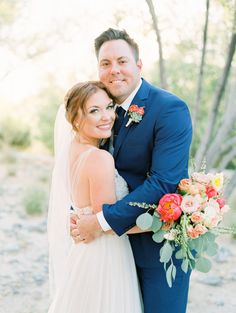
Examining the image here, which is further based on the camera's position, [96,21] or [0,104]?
[0,104]

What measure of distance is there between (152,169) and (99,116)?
41 centimetres

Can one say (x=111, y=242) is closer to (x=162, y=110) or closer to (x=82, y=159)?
(x=82, y=159)

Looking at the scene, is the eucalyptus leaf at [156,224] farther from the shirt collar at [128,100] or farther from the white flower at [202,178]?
the shirt collar at [128,100]

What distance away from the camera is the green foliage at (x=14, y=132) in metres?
16.5

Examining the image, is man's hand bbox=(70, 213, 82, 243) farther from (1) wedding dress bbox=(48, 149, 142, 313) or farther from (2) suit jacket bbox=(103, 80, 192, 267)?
(2) suit jacket bbox=(103, 80, 192, 267)

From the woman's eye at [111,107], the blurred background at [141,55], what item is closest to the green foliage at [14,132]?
the blurred background at [141,55]

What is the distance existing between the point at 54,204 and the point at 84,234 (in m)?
0.47

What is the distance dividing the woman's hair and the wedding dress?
28 cm

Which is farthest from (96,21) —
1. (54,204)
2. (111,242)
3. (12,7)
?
(111,242)

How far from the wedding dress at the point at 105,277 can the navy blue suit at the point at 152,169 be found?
7cm

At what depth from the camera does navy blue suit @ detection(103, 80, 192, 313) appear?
2836mm

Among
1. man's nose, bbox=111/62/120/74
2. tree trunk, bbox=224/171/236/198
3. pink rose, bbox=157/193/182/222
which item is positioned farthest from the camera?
tree trunk, bbox=224/171/236/198

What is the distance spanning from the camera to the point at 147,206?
9.14 ft

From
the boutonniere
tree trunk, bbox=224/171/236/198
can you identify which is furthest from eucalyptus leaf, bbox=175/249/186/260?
tree trunk, bbox=224/171/236/198
